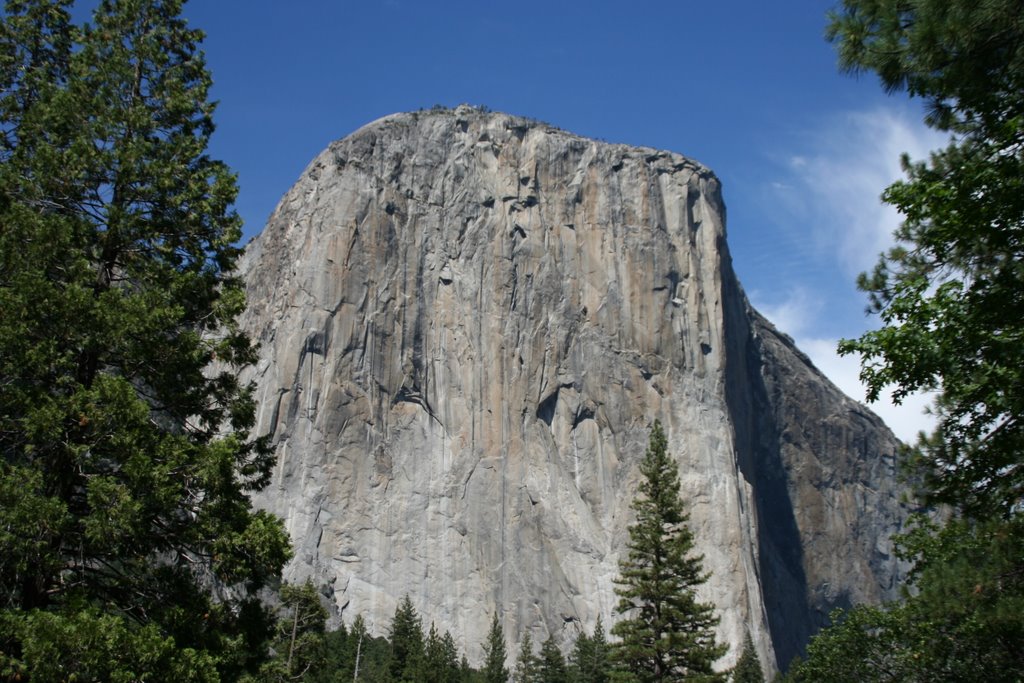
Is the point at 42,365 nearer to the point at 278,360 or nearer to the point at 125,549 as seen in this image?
the point at 125,549

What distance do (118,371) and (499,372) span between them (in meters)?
82.2

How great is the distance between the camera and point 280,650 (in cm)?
3662

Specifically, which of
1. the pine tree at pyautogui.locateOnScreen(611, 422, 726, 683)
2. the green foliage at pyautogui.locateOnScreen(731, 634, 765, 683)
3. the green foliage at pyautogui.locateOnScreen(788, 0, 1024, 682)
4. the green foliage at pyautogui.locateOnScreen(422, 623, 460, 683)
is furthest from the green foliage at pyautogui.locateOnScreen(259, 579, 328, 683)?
the green foliage at pyautogui.locateOnScreen(731, 634, 765, 683)

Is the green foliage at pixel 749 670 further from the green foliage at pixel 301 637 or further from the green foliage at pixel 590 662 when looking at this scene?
the green foliage at pixel 301 637

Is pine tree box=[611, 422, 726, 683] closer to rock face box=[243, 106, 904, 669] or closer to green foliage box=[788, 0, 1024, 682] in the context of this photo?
green foliage box=[788, 0, 1024, 682]

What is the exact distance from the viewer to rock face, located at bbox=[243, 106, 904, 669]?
85562 mm

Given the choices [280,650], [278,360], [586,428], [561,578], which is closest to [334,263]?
[278,360]

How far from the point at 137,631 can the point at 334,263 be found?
280 ft

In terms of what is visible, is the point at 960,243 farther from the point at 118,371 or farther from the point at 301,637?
the point at 301,637

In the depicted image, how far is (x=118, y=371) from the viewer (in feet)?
39.1

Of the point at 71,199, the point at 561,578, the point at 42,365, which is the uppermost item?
the point at 561,578

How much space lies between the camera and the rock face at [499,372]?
8556 cm

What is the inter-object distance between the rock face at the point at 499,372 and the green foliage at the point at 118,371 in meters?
72.5

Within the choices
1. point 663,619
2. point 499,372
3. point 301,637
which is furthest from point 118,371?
point 499,372
